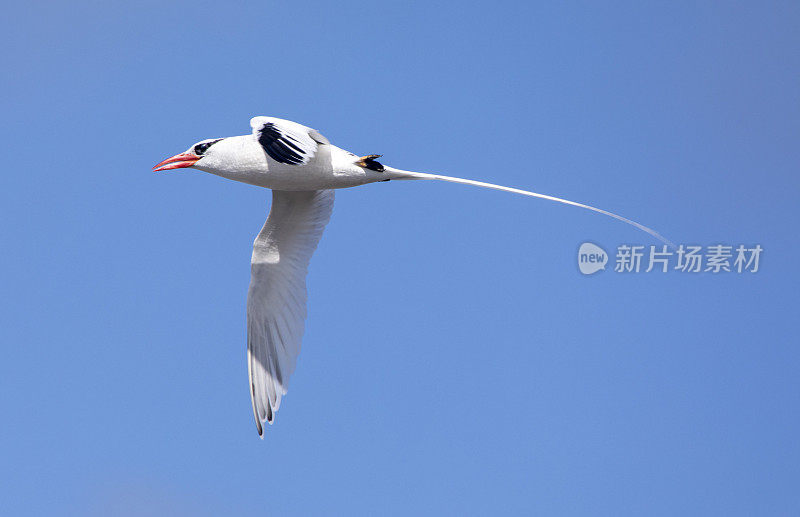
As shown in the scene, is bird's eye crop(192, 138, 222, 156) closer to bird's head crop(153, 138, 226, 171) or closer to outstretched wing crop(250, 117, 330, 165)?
bird's head crop(153, 138, 226, 171)

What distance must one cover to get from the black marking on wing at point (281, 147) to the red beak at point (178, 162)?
6.88 feet

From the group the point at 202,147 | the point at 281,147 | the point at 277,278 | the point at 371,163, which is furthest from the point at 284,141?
the point at 277,278

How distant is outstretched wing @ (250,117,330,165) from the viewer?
41.0 feet

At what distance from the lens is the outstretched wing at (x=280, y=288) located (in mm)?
15961

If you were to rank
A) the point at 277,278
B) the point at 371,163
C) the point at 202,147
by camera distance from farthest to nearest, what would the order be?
the point at 277,278 < the point at 202,147 < the point at 371,163

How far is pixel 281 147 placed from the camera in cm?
1250

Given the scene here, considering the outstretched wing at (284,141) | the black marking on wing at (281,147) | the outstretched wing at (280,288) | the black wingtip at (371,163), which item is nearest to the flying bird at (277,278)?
the outstretched wing at (280,288)

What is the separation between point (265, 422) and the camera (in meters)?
15.7

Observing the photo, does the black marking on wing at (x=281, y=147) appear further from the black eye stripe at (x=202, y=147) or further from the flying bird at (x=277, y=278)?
the black eye stripe at (x=202, y=147)

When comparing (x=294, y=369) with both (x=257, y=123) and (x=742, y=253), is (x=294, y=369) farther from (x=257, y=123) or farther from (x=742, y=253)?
(x=742, y=253)

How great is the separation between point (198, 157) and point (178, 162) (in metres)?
0.34

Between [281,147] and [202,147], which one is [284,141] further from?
[202,147]

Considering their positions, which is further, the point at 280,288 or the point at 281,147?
the point at 280,288

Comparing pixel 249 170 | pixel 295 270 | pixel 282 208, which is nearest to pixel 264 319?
pixel 295 270
